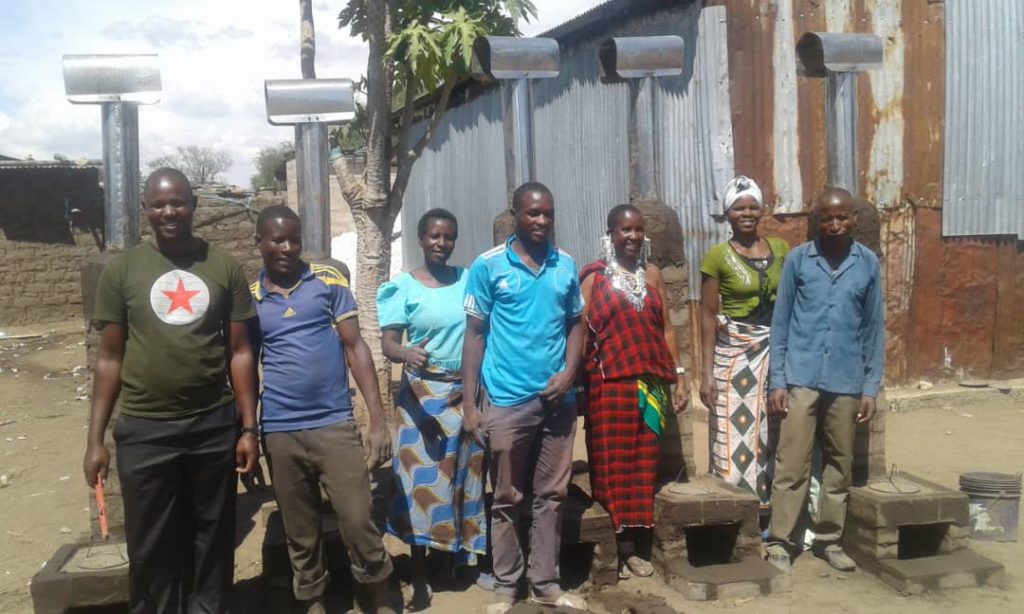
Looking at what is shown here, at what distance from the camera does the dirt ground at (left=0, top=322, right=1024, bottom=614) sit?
3809 millimetres

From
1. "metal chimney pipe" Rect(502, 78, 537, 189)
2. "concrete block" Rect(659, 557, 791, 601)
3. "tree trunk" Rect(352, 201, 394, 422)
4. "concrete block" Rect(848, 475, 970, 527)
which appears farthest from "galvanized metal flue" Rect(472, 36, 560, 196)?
"tree trunk" Rect(352, 201, 394, 422)

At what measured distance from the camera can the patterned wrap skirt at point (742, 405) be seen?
14.0 feet

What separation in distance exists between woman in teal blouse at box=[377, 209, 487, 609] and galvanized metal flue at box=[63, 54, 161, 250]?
139 centimetres

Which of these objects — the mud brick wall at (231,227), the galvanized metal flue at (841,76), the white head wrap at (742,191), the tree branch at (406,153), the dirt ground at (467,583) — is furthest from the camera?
the mud brick wall at (231,227)

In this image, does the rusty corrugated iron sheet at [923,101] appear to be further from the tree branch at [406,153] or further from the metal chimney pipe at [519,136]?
the metal chimney pipe at [519,136]

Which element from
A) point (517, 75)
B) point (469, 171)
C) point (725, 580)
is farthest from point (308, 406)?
point (469, 171)

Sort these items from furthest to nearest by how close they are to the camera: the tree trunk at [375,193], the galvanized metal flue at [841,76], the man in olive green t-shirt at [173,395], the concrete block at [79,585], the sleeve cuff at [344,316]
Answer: the tree trunk at [375,193], the galvanized metal flue at [841,76], the sleeve cuff at [344,316], the concrete block at [79,585], the man in olive green t-shirt at [173,395]

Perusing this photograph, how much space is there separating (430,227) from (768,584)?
2236 millimetres

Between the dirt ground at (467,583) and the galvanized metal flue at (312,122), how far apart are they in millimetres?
1717

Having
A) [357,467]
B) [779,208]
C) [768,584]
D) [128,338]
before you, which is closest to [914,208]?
[779,208]

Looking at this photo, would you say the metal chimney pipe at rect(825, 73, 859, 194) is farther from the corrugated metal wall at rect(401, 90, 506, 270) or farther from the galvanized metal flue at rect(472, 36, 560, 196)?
the corrugated metal wall at rect(401, 90, 506, 270)

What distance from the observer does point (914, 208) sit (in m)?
7.82

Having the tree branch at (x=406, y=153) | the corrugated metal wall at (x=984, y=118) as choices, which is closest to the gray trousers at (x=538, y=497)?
the tree branch at (x=406, y=153)

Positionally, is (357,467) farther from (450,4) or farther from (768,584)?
(450,4)
